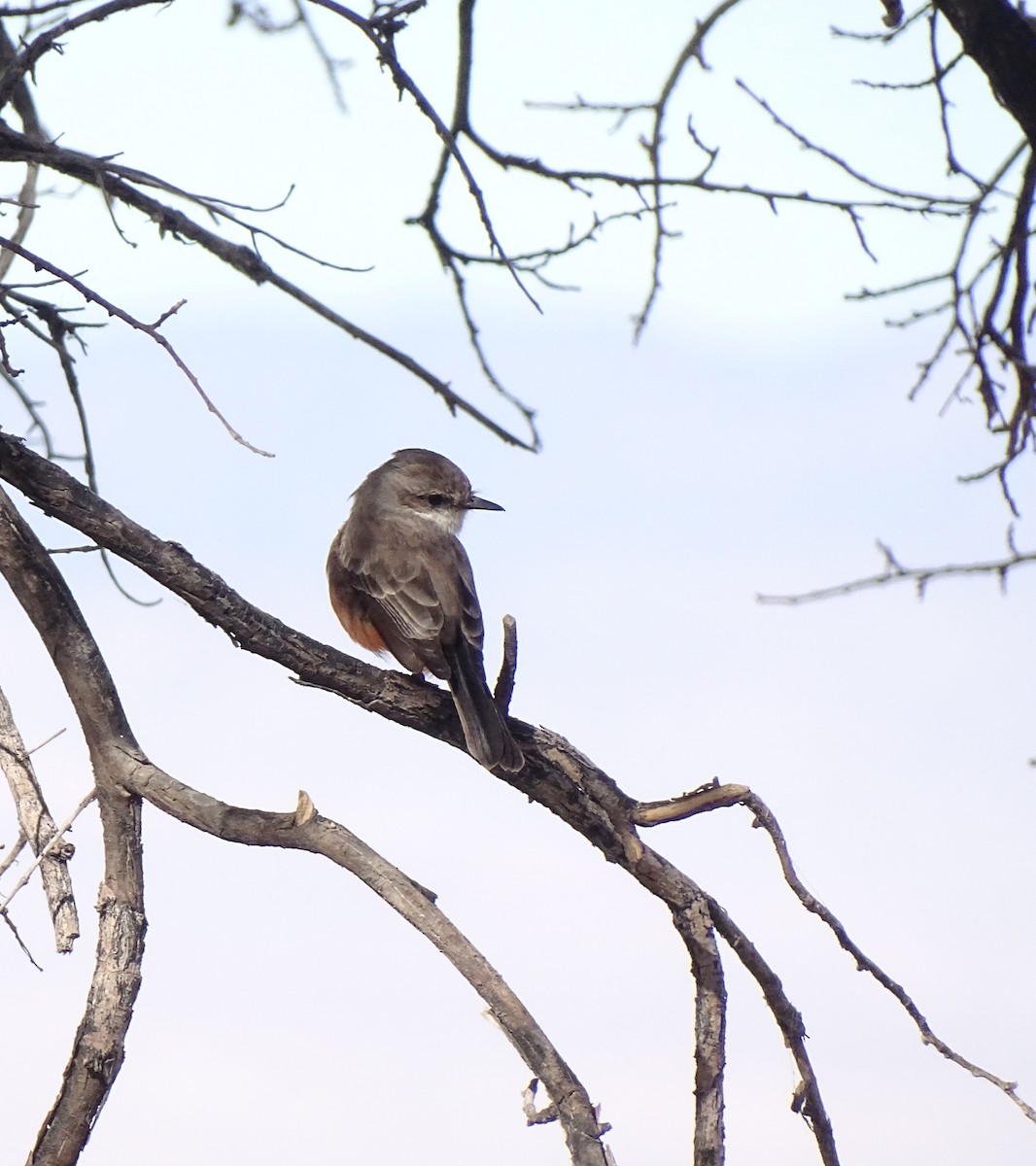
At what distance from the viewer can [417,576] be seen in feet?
19.9

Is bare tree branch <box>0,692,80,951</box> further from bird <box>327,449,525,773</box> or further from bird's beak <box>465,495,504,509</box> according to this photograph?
bird's beak <box>465,495,504,509</box>

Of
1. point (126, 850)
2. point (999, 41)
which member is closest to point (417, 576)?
point (126, 850)

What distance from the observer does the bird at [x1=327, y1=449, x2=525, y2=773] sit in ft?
18.5

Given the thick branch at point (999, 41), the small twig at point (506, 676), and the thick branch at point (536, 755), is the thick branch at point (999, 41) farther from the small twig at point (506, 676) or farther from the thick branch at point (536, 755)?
the thick branch at point (536, 755)

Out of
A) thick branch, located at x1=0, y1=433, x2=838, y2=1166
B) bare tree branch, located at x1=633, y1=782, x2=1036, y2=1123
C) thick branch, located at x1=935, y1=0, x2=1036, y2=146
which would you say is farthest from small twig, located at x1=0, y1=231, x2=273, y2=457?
thick branch, located at x1=935, y1=0, x2=1036, y2=146

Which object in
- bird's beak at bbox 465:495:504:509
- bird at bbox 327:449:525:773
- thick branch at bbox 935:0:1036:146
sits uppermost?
thick branch at bbox 935:0:1036:146

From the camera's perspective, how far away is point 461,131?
19.5 feet

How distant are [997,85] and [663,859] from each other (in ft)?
10.6

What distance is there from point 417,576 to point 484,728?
4.75ft

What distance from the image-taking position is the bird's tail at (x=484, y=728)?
4676mm

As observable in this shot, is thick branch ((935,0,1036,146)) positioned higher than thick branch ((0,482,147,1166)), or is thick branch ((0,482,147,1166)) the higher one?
thick branch ((935,0,1036,146))

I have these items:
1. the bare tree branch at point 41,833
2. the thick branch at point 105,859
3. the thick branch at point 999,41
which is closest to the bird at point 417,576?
the thick branch at point 105,859

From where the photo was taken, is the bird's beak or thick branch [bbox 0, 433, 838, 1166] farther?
the bird's beak

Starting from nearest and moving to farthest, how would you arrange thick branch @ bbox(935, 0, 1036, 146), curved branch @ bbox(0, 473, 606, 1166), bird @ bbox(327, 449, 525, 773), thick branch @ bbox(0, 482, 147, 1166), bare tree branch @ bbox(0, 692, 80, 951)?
curved branch @ bbox(0, 473, 606, 1166)
thick branch @ bbox(0, 482, 147, 1166)
bare tree branch @ bbox(0, 692, 80, 951)
thick branch @ bbox(935, 0, 1036, 146)
bird @ bbox(327, 449, 525, 773)
